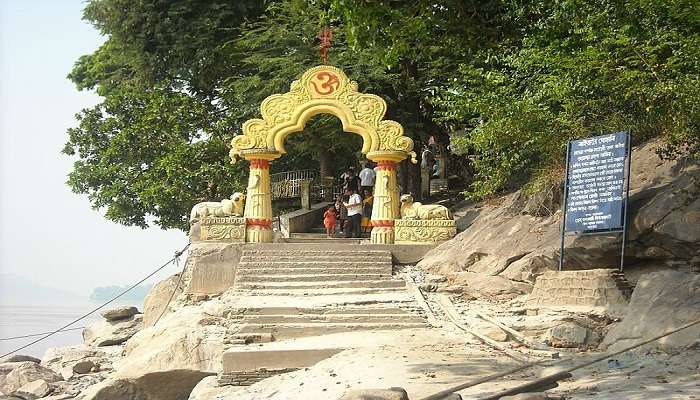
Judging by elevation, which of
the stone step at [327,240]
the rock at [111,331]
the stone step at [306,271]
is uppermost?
the stone step at [327,240]

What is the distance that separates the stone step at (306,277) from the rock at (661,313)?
6727 millimetres

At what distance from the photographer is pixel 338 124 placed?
23719mm

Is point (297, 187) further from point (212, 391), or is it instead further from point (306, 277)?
point (212, 391)

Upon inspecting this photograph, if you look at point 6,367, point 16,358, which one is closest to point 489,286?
point 6,367

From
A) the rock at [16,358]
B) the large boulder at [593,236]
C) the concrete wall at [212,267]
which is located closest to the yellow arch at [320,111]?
the concrete wall at [212,267]

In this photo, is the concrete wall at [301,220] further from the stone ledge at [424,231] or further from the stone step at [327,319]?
the stone step at [327,319]

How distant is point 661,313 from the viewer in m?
9.76

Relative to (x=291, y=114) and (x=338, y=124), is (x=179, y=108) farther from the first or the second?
(x=291, y=114)

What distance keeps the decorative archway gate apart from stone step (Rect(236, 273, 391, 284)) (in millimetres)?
1705

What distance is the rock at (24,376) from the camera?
15.9 meters

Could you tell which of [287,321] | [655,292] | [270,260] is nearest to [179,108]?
[270,260]

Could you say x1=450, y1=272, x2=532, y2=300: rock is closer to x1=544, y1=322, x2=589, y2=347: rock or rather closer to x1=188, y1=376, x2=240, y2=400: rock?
x1=544, y1=322, x2=589, y2=347: rock

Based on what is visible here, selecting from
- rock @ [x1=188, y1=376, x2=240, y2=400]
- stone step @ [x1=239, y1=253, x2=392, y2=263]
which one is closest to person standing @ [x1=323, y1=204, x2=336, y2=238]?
stone step @ [x1=239, y1=253, x2=392, y2=263]

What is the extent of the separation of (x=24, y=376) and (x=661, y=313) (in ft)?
37.8
